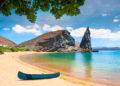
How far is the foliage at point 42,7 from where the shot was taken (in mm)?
6043

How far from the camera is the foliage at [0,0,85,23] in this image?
604 cm

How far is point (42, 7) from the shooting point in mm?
6539

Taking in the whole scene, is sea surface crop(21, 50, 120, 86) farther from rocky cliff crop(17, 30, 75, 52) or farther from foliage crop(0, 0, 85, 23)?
rocky cliff crop(17, 30, 75, 52)

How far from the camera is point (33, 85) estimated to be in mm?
8758

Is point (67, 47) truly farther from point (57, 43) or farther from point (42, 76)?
point (42, 76)

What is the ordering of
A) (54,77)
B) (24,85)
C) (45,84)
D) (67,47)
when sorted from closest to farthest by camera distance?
(24,85) → (45,84) → (54,77) → (67,47)

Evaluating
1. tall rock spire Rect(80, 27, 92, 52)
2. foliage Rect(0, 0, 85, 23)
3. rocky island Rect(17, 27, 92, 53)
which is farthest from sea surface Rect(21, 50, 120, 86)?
tall rock spire Rect(80, 27, 92, 52)

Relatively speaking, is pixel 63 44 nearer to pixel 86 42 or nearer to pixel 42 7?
pixel 86 42

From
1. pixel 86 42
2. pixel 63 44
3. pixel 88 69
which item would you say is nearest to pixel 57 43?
pixel 63 44

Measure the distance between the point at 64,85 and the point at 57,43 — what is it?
157 m

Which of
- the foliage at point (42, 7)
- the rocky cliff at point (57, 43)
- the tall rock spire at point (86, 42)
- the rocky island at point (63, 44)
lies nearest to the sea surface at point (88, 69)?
the foliage at point (42, 7)

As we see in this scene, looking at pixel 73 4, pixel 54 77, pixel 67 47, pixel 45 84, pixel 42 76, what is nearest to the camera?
pixel 73 4

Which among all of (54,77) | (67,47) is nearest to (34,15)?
(54,77)

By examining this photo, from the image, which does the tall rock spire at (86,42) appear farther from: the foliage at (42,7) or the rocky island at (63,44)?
the foliage at (42,7)
